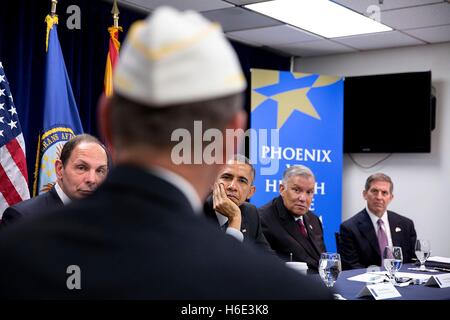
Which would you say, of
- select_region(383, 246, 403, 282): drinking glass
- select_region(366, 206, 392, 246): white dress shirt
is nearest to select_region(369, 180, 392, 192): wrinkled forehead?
select_region(366, 206, 392, 246): white dress shirt

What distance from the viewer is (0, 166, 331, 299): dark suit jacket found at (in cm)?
63

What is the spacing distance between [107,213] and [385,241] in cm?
408

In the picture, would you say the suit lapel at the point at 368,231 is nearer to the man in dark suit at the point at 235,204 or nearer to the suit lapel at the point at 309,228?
the suit lapel at the point at 309,228

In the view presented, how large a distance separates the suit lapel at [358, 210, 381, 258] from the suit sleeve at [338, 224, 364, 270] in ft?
0.35

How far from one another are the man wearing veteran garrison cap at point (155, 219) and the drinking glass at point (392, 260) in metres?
2.64

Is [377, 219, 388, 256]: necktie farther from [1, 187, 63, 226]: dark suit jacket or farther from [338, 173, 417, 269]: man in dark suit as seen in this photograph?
[1, 187, 63, 226]: dark suit jacket

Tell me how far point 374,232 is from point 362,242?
0.43 feet

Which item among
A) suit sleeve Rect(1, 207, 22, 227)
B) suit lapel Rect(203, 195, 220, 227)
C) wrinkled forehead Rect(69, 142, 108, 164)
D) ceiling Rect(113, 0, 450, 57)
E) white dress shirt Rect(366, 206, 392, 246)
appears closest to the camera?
suit sleeve Rect(1, 207, 22, 227)

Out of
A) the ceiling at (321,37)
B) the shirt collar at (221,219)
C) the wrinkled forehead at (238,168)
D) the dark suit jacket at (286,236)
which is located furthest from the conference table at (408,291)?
the ceiling at (321,37)

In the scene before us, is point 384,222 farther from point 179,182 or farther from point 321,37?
point 179,182

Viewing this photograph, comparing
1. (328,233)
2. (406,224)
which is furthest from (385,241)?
(328,233)

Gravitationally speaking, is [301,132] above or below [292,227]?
above

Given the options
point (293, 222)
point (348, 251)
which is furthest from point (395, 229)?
point (293, 222)

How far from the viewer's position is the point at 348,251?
4324 millimetres
